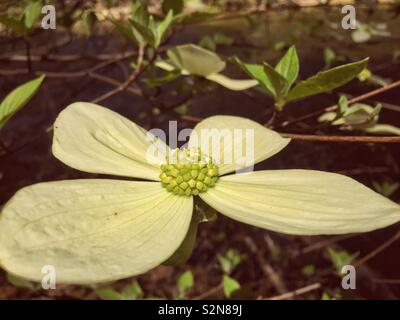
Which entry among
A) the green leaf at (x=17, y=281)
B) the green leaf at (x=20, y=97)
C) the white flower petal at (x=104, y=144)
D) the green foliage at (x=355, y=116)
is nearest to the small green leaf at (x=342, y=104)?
the green foliage at (x=355, y=116)

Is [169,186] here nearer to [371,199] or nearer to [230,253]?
[371,199]

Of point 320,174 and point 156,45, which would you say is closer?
point 320,174

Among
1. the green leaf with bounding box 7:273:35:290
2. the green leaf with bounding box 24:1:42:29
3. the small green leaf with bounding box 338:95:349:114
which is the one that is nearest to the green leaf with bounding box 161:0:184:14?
the green leaf with bounding box 24:1:42:29

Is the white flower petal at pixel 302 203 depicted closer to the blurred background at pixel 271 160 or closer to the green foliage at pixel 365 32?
the blurred background at pixel 271 160

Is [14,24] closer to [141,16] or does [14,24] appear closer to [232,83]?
[141,16]

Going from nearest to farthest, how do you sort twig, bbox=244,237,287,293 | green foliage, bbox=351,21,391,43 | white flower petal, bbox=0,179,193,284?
white flower petal, bbox=0,179,193,284, green foliage, bbox=351,21,391,43, twig, bbox=244,237,287,293

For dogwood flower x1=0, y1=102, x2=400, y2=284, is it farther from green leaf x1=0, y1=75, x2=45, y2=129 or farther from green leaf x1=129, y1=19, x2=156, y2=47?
green leaf x1=129, y1=19, x2=156, y2=47

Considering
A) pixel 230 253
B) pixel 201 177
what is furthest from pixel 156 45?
pixel 230 253

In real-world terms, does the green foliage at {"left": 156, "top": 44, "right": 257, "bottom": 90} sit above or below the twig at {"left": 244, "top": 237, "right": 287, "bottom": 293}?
above
